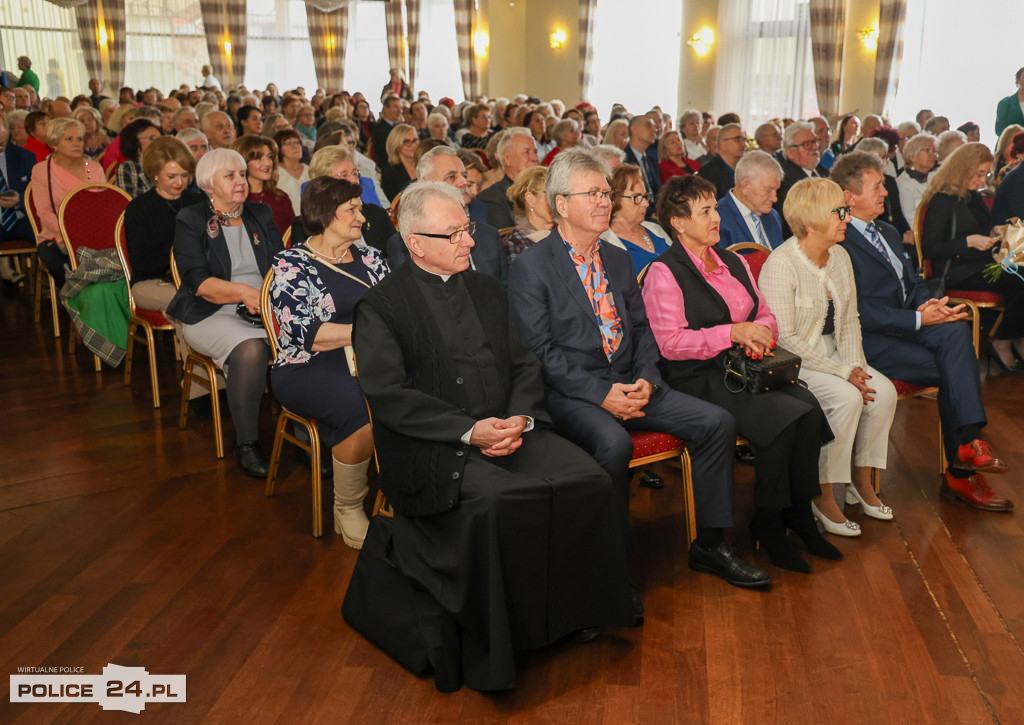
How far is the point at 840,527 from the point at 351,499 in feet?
5.81

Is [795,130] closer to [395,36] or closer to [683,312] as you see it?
[683,312]

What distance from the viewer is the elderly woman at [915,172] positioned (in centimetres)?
643

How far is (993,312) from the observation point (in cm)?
589

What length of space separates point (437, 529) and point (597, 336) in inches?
37.2

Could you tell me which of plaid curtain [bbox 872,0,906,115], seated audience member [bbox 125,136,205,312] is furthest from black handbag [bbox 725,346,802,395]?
plaid curtain [bbox 872,0,906,115]

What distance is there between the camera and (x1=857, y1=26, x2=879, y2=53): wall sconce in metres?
14.1

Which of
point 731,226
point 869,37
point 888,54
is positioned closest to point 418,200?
point 731,226

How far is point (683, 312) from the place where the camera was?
10.7 ft

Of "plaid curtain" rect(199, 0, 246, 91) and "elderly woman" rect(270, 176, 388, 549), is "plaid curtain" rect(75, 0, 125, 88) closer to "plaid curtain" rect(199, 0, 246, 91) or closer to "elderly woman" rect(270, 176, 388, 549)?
"plaid curtain" rect(199, 0, 246, 91)

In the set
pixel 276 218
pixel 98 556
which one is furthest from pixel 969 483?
pixel 276 218

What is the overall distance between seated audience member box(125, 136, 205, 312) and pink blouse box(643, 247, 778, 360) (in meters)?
2.42

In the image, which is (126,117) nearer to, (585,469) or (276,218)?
(276,218)

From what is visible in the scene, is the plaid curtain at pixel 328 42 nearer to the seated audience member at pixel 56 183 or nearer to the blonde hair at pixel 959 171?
the seated audience member at pixel 56 183

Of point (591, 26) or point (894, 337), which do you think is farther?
point (591, 26)
